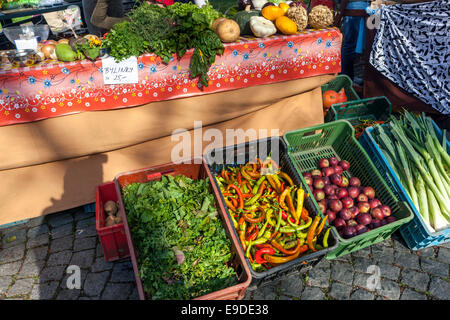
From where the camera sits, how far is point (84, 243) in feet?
10.6

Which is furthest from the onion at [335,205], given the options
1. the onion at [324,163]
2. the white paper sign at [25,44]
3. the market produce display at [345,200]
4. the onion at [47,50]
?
the white paper sign at [25,44]

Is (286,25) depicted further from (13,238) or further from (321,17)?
(13,238)

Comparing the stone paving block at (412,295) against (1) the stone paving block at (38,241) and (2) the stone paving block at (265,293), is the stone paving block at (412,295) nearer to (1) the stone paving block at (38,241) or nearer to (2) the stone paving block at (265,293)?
Result: (2) the stone paving block at (265,293)

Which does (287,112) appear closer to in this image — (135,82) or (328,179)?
(328,179)

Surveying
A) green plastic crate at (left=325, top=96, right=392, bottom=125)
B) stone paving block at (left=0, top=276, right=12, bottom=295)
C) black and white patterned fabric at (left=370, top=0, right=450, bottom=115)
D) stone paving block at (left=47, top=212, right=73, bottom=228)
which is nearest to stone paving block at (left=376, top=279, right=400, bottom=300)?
green plastic crate at (left=325, top=96, right=392, bottom=125)

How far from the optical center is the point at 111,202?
3096mm

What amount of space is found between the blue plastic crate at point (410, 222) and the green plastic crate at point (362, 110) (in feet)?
2.73

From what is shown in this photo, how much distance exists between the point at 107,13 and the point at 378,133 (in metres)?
4.31

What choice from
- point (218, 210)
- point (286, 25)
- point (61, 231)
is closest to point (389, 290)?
point (218, 210)

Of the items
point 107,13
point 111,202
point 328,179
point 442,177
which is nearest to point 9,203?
point 111,202

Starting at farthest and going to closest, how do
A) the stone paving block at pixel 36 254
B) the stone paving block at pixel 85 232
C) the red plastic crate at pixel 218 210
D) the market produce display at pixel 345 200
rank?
the stone paving block at pixel 85 232, the stone paving block at pixel 36 254, the market produce display at pixel 345 200, the red plastic crate at pixel 218 210

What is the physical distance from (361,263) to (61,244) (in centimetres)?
332

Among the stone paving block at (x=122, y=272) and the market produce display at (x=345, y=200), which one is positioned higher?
the market produce display at (x=345, y=200)

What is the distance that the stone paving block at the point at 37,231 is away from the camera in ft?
11.0
